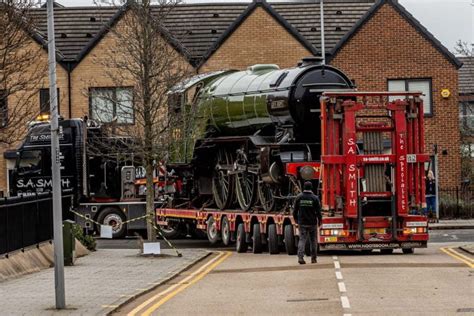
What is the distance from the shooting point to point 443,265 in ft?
81.6

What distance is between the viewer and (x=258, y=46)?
165 feet

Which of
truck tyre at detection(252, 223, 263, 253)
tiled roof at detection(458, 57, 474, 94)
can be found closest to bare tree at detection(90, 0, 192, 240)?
truck tyre at detection(252, 223, 263, 253)

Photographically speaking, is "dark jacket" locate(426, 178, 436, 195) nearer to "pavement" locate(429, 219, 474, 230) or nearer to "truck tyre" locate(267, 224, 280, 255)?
"pavement" locate(429, 219, 474, 230)

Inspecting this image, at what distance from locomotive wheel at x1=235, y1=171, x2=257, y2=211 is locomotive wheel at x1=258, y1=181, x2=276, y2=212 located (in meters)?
0.61

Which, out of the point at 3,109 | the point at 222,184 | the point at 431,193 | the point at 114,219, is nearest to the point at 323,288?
the point at 3,109

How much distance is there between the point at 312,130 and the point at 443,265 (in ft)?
21.1

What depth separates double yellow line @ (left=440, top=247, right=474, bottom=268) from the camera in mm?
25684

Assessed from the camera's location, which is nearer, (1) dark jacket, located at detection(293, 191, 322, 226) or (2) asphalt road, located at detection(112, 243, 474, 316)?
(2) asphalt road, located at detection(112, 243, 474, 316)

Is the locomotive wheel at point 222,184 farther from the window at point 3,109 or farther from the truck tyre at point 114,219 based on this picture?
the window at point 3,109

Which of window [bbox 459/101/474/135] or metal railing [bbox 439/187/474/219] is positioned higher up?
window [bbox 459/101/474/135]

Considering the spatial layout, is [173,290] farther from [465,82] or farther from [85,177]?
[465,82]

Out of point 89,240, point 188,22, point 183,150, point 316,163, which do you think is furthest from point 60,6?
point 316,163

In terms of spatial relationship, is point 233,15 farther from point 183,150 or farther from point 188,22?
point 183,150

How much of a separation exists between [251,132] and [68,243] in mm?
7291
